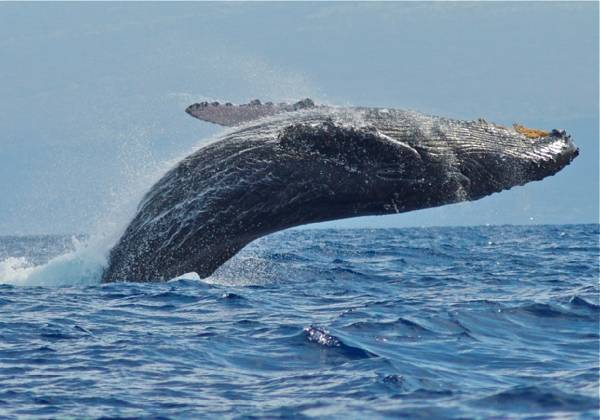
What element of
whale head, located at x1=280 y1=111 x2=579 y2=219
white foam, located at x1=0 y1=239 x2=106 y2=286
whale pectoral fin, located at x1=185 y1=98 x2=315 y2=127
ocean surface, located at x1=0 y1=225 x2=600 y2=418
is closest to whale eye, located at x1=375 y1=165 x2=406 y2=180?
whale head, located at x1=280 y1=111 x2=579 y2=219

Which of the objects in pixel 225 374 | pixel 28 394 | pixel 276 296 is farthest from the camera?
pixel 276 296

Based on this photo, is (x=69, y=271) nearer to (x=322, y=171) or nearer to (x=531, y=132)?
(x=322, y=171)

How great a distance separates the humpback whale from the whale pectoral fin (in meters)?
0.02

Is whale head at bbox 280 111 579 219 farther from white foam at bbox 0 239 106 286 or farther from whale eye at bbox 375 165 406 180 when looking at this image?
white foam at bbox 0 239 106 286

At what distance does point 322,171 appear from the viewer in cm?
987

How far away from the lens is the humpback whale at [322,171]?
9.78m

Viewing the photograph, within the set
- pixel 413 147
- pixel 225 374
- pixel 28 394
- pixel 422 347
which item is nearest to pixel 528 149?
pixel 413 147

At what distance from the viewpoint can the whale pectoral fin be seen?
10.4 m

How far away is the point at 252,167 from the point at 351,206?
1140mm

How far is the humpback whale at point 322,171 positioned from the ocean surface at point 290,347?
3.28 feet

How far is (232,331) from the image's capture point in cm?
897

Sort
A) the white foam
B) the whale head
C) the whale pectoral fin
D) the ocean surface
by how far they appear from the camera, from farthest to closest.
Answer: the white foam
the whale pectoral fin
the whale head
the ocean surface

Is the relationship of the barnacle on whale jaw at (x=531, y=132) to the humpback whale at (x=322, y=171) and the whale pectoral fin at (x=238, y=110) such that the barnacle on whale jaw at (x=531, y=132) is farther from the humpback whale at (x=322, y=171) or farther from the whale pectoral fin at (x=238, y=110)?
the whale pectoral fin at (x=238, y=110)

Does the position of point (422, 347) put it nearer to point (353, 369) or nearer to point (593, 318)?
point (353, 369)
